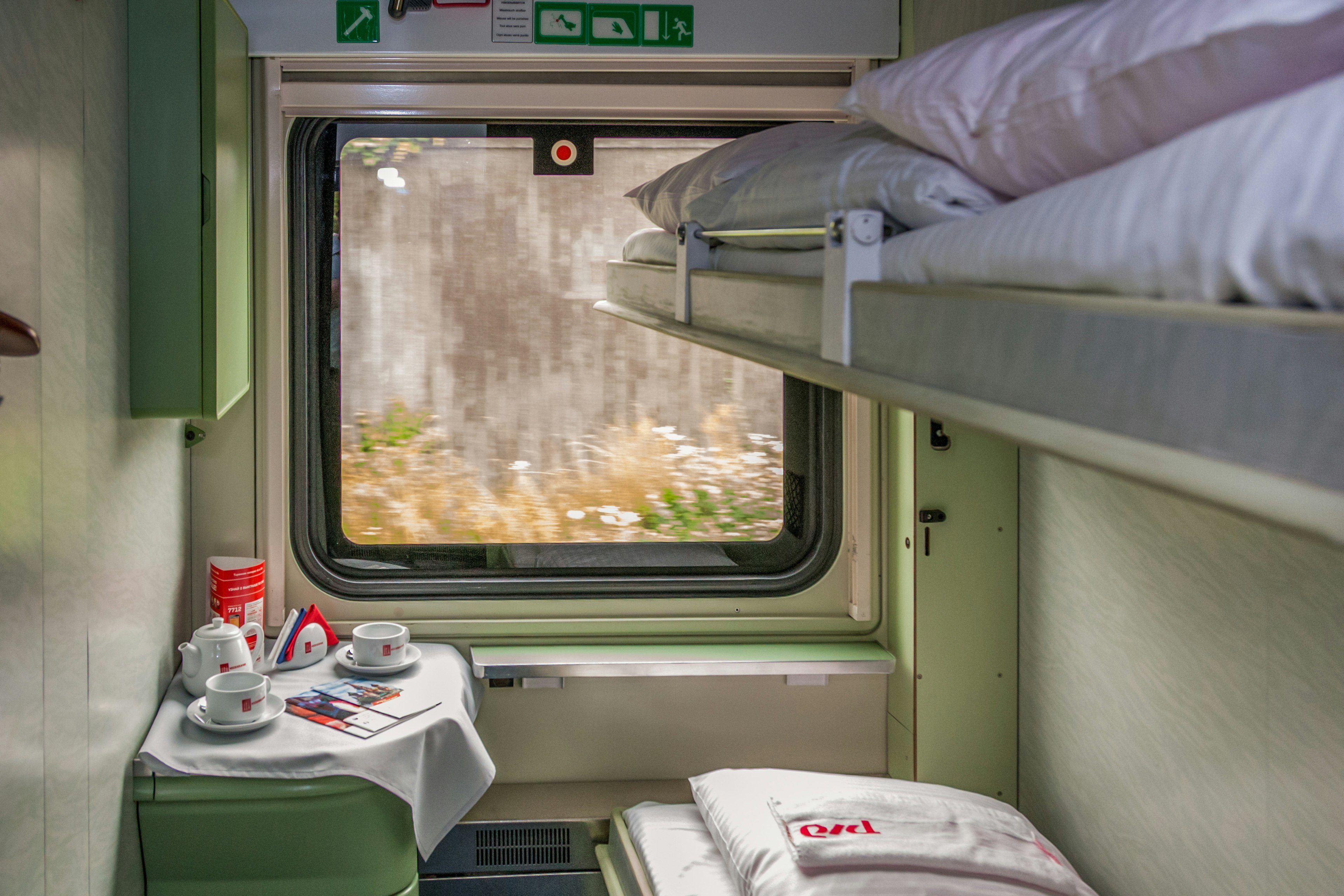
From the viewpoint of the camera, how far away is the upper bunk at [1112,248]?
1.70 feet

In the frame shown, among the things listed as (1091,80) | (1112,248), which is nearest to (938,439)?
(1091,80)

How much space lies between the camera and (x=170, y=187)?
6.39 feet

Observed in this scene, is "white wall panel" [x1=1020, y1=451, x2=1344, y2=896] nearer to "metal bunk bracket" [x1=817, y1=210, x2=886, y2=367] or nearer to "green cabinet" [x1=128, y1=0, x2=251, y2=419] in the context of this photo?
"metal bunk bracket" [x1=817, y1=210, x2=886, y2=367]

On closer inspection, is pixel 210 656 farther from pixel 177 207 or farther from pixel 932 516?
pixel 932 516

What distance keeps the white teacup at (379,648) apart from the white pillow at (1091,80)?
174cm

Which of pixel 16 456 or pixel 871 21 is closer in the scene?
pixel 16 456

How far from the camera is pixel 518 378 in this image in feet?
9.09

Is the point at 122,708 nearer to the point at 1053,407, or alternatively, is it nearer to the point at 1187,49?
the point at 1053,407

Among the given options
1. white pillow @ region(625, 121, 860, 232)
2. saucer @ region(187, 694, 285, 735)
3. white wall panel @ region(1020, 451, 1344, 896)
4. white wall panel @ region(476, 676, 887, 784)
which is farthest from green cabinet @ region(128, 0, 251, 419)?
white wall panel @ region(1020, 451, 1344, 896)

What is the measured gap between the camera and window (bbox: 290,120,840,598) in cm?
268

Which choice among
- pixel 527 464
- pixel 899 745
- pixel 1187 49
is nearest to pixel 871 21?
pixel 527 464

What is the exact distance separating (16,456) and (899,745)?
6.95ft

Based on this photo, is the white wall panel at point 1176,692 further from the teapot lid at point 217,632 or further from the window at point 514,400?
the teapot lid at point 217,632

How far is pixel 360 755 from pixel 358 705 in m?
0.24
